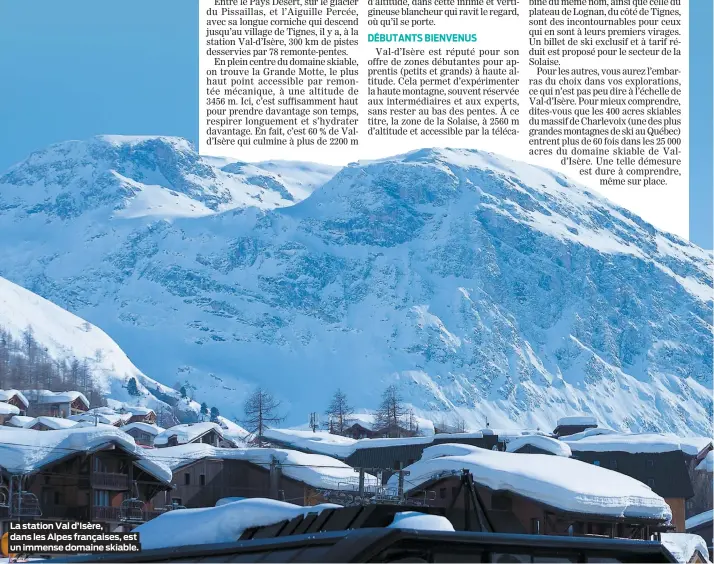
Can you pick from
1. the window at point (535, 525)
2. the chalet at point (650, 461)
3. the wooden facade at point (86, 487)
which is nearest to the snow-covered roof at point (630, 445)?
the chalet at point (650, 461)

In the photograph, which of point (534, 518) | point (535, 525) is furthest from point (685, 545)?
point (535, 525)

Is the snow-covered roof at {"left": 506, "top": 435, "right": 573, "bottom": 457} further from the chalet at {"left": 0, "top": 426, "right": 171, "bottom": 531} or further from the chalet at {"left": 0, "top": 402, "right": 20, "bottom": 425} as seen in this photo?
the chalet at {"left": 0, "top": 402, "right": 20, "bottom": 425}

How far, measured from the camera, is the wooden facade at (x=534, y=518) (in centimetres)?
5488

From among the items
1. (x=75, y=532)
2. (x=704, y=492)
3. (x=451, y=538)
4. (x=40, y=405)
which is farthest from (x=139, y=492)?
(x=40, y=405)

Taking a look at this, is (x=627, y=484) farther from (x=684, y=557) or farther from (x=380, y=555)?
(x=380, y=555)

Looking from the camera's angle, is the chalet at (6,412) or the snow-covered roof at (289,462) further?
the chalet at (6,412)

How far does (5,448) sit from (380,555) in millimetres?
51203

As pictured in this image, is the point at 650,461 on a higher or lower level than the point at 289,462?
lower

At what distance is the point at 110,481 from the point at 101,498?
1.13 metres

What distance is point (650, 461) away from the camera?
3819 inches

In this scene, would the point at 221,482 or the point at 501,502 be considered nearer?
the point at 501,502

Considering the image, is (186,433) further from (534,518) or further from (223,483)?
(534,518)

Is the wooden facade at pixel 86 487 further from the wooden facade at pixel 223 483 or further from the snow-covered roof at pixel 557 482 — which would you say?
the snow-covered roof at pixel 557 482

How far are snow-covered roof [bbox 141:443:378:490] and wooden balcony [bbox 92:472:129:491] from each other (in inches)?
350
